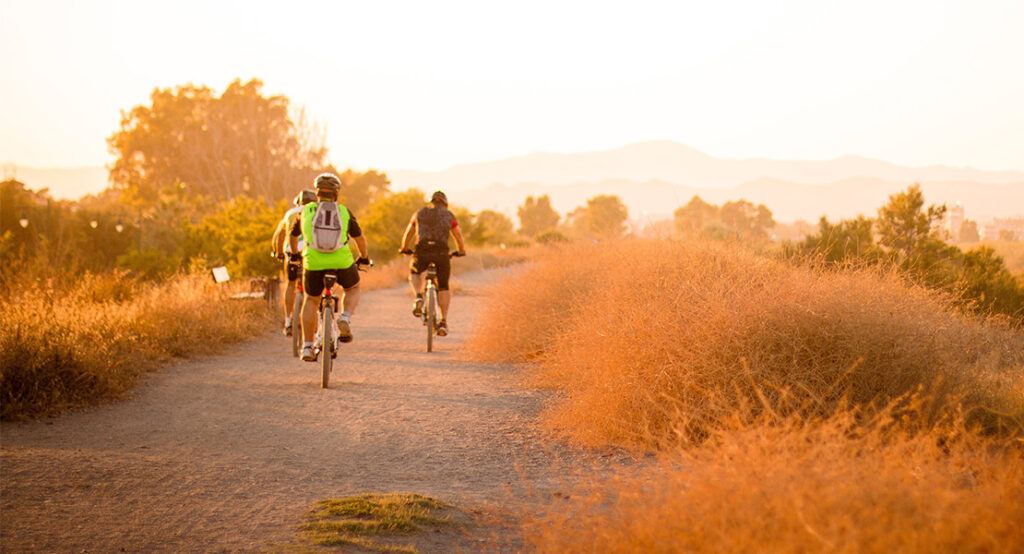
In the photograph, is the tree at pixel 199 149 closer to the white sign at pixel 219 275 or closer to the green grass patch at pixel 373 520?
the white sign at pixel 219 275

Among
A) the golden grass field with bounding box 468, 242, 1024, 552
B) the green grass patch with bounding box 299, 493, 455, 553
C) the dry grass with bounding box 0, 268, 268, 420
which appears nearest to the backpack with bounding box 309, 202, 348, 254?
the dry grass with bounding box 0, 268, 268, 420

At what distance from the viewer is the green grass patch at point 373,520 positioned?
4055 millimetres

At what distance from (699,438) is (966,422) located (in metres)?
1.80

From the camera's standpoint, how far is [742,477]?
2.76 meters

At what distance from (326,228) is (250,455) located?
2.89 metres

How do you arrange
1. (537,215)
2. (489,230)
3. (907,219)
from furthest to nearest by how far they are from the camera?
(537,215) → (489,230) → (907,219)

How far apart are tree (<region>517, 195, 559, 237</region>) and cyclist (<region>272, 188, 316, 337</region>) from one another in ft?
227

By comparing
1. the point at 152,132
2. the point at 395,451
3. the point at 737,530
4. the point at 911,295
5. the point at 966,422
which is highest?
the point at 152,132

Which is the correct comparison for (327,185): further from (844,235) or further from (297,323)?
(844,235)

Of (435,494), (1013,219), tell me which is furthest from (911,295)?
(1013,219)

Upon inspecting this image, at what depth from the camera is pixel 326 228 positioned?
816cm

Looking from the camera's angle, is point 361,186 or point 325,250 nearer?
point 325,250

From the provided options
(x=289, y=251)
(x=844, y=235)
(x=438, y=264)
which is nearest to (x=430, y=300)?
(x=438, y=264)

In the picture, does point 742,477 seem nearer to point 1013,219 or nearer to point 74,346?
point 74,346
